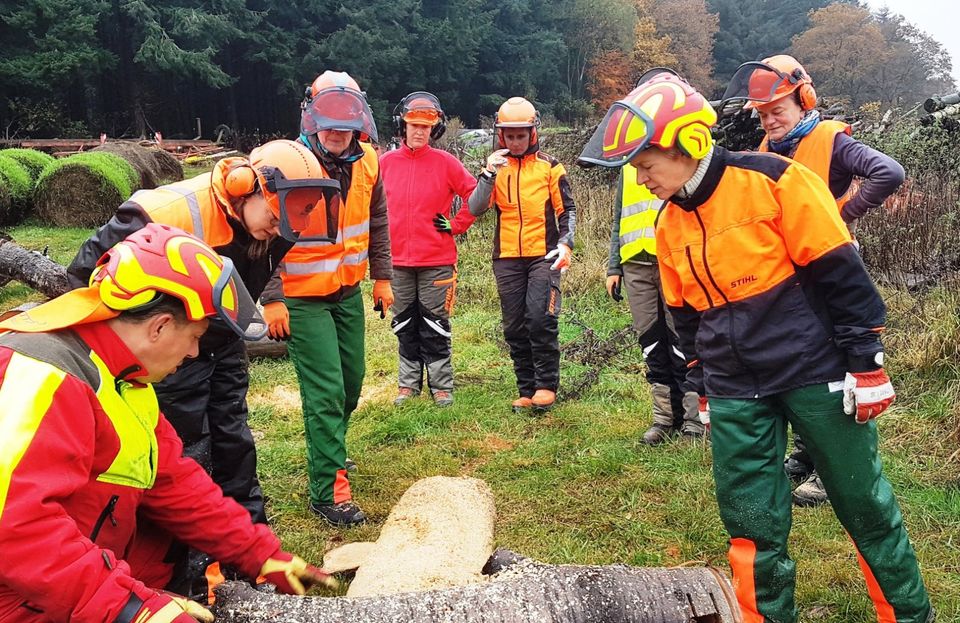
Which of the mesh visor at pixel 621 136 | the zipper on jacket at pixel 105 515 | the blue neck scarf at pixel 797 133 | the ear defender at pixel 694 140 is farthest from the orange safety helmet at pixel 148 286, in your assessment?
the blue neck scarf at pixel 797 133

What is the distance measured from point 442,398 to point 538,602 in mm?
3534

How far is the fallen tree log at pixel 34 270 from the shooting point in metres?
6.29

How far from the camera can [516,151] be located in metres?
5.02

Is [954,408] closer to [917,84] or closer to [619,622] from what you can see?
[619,622]

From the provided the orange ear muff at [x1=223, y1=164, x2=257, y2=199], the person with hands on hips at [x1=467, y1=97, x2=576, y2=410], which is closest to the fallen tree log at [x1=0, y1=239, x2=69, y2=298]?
the person with hands on hips at [x1=467, y1=97, x2=576, y2=410]

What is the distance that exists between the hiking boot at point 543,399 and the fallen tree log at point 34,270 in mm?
4311

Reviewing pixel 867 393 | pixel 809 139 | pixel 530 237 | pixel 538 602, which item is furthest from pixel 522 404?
pixel 538 602

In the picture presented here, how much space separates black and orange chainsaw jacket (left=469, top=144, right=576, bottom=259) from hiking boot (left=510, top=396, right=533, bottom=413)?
108 cm

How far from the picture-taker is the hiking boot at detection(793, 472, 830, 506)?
3.54m

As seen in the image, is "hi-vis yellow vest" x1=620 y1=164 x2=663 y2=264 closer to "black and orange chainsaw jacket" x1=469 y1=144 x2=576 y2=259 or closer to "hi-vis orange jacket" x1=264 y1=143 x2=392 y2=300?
"black and orange chainsaw jacket" x1=469 y1=144 x2=576 y2=259

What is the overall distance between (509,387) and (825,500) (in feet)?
8.81

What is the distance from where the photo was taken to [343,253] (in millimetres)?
3707

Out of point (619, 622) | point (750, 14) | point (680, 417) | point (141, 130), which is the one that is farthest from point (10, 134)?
point (750, 14)

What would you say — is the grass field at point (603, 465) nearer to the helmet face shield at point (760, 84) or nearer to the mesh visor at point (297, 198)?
the mesh visor at point (297, 198)
